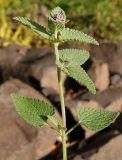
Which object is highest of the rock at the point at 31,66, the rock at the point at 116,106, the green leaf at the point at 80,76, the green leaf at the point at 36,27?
the green leaf at the point at 36,27

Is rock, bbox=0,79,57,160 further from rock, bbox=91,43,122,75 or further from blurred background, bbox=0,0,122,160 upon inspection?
rock, bbox=91,43,122,75

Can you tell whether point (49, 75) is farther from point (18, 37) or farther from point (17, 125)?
point (18, 37)

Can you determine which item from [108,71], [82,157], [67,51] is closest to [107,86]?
[108,71]

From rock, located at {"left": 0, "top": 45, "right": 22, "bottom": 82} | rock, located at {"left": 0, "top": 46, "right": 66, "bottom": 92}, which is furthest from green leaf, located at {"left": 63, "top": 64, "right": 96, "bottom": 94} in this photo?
rock, located at {"left": 0, "top": 45, "right": 22, "bottom": 82}

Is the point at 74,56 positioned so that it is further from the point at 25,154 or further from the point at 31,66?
the point at 31,66

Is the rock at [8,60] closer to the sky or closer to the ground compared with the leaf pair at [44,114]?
closer to the ground

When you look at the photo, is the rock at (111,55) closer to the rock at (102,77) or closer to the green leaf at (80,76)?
the rock at (102,77)

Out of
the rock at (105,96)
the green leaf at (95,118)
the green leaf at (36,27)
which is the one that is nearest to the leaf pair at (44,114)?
the green leaf at (95,118)
